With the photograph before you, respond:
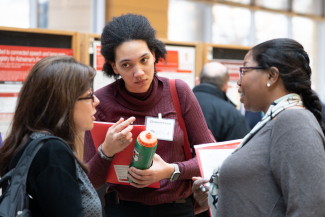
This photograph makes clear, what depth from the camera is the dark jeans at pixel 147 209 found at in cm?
168

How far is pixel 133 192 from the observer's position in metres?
1.71

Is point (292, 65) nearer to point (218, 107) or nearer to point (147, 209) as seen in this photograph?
point (147, 209)

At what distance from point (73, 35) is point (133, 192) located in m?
1.69

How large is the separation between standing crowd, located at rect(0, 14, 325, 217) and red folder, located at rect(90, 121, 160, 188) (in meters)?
0.05

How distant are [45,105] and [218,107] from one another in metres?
2.17

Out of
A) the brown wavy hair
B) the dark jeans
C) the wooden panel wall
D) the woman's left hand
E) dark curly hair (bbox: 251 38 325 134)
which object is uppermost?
the wooden panel wall

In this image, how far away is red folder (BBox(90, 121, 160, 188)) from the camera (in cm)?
165

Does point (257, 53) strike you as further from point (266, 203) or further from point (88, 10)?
point (88, 10)

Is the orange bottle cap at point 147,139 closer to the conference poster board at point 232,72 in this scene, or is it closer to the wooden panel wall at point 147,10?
the conference poster board at point 232,72

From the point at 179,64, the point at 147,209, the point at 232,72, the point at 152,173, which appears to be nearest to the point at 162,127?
the point at 152,173

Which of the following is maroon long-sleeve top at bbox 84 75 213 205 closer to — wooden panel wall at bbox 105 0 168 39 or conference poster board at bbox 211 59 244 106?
conference poster board at bbox 211 59 244 106

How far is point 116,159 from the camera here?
170 cm

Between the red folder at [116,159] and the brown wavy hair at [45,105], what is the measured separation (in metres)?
0.36

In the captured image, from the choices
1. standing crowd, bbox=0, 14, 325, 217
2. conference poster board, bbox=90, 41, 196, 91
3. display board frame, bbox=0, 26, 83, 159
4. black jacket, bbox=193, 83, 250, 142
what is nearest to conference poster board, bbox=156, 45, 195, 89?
conference poster board, bbox=90, 41, 196, 91
